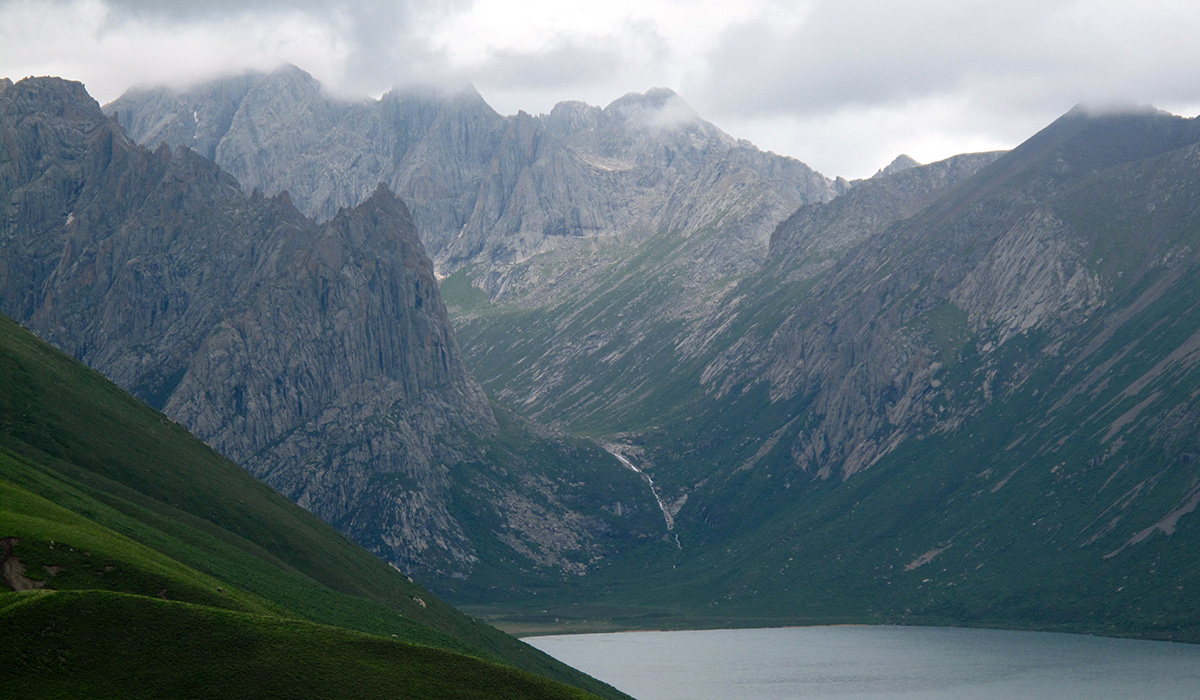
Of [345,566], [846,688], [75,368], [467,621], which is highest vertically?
[75,368]

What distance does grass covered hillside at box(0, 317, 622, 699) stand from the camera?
73750mm

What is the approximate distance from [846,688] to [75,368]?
129 meters

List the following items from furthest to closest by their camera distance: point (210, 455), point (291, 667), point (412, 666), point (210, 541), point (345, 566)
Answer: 1. point (210, 455)
2. point (345, 566)
3. point (210, 541)
4. point (412, 666)
5. point (291, 667)

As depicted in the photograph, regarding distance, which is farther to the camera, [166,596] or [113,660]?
[166,596]

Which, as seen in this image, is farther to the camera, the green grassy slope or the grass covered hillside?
the grass covered hillside

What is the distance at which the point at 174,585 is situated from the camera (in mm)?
92125

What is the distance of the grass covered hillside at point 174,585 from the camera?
7375 centimetres

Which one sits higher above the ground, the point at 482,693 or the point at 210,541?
the point at 210,541

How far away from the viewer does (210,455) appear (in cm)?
18550

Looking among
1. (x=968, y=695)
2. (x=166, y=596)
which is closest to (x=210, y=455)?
(x=166, y=596)

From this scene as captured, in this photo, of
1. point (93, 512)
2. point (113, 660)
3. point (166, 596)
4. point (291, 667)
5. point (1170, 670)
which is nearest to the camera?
point (113, 660)

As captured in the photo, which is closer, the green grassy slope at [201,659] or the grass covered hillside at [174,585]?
the green grassy slope at [201,659]

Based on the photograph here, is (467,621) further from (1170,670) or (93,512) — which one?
(1170,670)

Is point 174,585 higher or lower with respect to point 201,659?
higher
